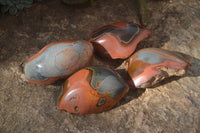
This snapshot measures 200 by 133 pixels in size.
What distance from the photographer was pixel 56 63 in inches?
43.6

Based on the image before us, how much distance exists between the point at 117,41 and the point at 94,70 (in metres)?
0.25

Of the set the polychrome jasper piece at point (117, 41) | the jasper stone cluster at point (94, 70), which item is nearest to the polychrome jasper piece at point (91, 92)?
the jasper stone cluster at point (94, 70)

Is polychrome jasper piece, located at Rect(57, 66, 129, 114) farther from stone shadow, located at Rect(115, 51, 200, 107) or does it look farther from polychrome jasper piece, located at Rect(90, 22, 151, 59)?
polychrome jasper piece, located at Rect(90, 22, 151, 59)

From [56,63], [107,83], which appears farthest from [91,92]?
[56,63]

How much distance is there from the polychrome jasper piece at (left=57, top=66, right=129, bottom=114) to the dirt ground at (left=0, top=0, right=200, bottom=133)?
4 cm

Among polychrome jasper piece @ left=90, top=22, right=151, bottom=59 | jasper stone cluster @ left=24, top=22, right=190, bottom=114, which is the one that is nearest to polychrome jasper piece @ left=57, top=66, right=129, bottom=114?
jasper stone cluster @ left=24, top=22, right=190, bottom=114

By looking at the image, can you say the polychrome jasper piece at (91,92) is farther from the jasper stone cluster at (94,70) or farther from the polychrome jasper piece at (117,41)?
the polychrome jasper piece at (117,41)

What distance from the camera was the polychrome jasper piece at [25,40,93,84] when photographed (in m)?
1.11

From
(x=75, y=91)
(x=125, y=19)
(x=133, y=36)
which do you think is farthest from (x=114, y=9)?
(x=75, y=91)

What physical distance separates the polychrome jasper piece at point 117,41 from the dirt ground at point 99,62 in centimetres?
7

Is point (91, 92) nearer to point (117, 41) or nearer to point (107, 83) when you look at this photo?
point (107, 83)

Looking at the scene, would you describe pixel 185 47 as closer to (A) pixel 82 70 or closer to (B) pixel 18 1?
(A) pixel 82 70

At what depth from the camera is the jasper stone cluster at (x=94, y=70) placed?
1050mm

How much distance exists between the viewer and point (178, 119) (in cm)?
108
